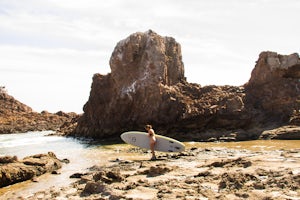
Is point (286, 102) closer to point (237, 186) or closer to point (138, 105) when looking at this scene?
point (138, 105)

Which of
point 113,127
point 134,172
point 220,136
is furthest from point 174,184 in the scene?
point 113,127

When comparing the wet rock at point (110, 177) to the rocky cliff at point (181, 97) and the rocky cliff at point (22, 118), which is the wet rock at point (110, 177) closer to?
the rocky cliff at point (181, 97)

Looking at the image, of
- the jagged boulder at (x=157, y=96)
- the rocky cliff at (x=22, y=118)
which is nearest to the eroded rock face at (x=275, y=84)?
the jagged boulder at (x=157, y=96)

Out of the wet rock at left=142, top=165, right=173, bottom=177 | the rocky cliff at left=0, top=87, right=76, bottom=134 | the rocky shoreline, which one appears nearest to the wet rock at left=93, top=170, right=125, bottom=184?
the rocky shoreline

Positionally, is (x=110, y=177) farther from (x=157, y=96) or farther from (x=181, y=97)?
(x=181, y=97)

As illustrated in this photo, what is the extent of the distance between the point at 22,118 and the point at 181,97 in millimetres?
39776

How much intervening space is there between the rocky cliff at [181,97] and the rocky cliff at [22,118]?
25.9 metres

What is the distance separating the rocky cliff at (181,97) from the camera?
89.4 feet

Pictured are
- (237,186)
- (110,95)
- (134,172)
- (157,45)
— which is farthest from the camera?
(110,95)

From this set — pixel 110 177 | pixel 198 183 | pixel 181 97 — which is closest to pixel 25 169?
pixel 110 177

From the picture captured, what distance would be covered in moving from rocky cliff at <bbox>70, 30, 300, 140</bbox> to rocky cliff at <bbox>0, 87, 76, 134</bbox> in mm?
25860

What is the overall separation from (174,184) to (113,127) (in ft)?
71.7

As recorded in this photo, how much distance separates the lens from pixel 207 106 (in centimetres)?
2841

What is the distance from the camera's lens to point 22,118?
60875mm
